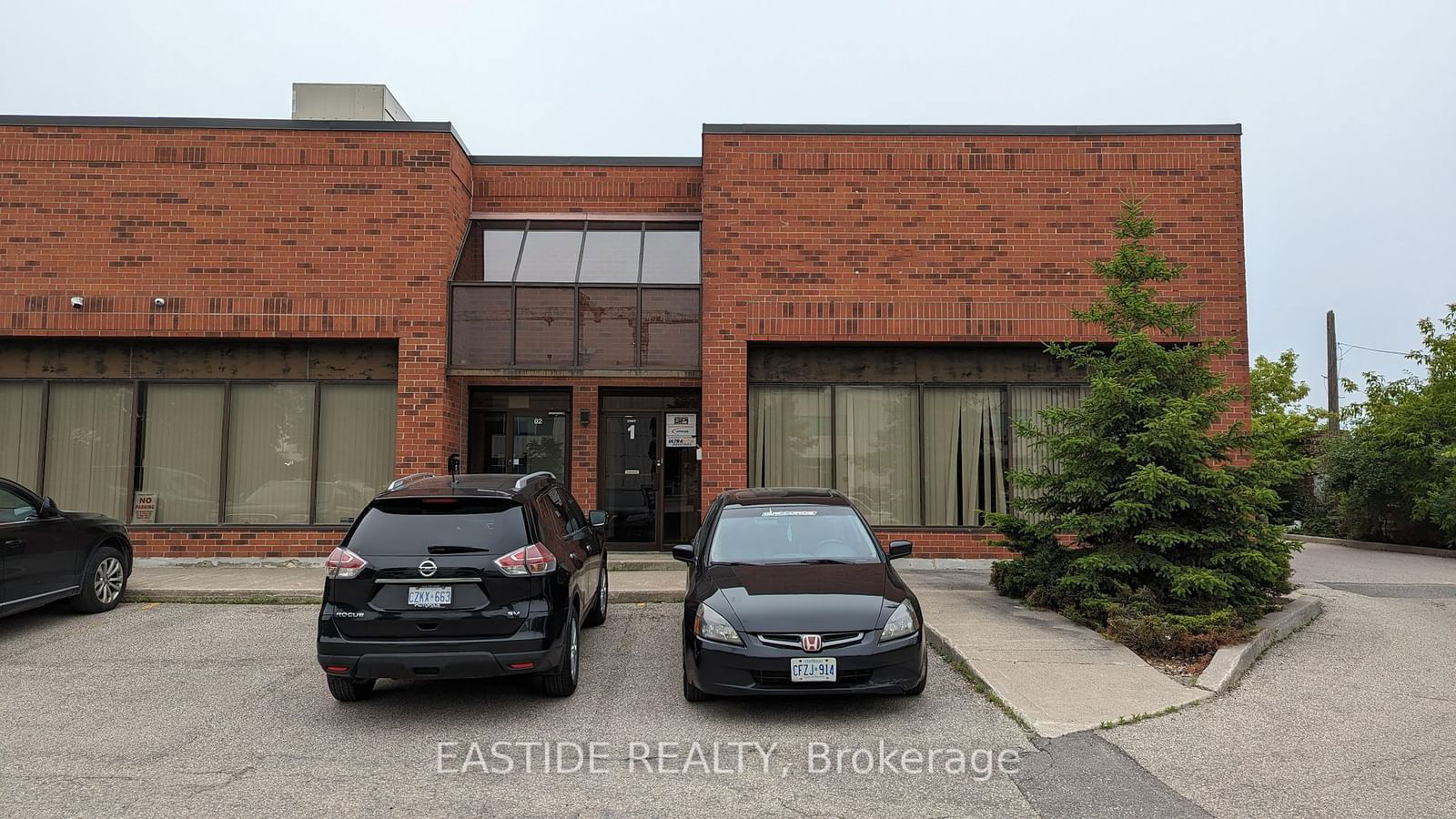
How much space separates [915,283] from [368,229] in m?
8.01

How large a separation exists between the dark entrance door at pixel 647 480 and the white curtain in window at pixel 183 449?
223 inches

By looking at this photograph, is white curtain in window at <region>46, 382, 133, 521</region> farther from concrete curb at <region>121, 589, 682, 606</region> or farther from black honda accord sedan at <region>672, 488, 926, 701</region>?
black honda accord sedan at <region>672, 488, 926, 701</region>

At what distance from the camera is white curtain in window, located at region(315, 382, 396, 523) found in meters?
12.2

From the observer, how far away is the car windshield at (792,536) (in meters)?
6.79

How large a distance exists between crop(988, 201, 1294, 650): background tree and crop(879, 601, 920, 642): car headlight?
9.04ft

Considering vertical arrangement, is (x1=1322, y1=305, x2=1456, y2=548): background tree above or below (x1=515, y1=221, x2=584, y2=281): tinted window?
below

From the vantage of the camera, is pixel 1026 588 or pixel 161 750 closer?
pixel 161 750

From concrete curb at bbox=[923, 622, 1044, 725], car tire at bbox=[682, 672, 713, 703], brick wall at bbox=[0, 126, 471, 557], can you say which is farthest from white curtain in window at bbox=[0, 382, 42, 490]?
concrete curb at bbox=[923, 622, 1044, 725]

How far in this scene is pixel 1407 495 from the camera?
1741 centimetres

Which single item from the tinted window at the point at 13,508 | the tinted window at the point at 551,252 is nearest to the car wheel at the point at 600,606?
the tinted window at the point at 551,252

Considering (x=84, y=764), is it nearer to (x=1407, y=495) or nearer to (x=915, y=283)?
(x=915, y=283)

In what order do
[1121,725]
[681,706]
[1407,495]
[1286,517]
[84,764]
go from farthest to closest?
[1286,517] → [1407,495] → [681,706] → [1121,725] → [84,764]

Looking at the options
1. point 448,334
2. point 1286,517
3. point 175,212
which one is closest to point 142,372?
point 175,212

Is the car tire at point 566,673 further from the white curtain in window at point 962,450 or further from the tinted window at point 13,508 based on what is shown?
the white curtain in window at point 962,450
